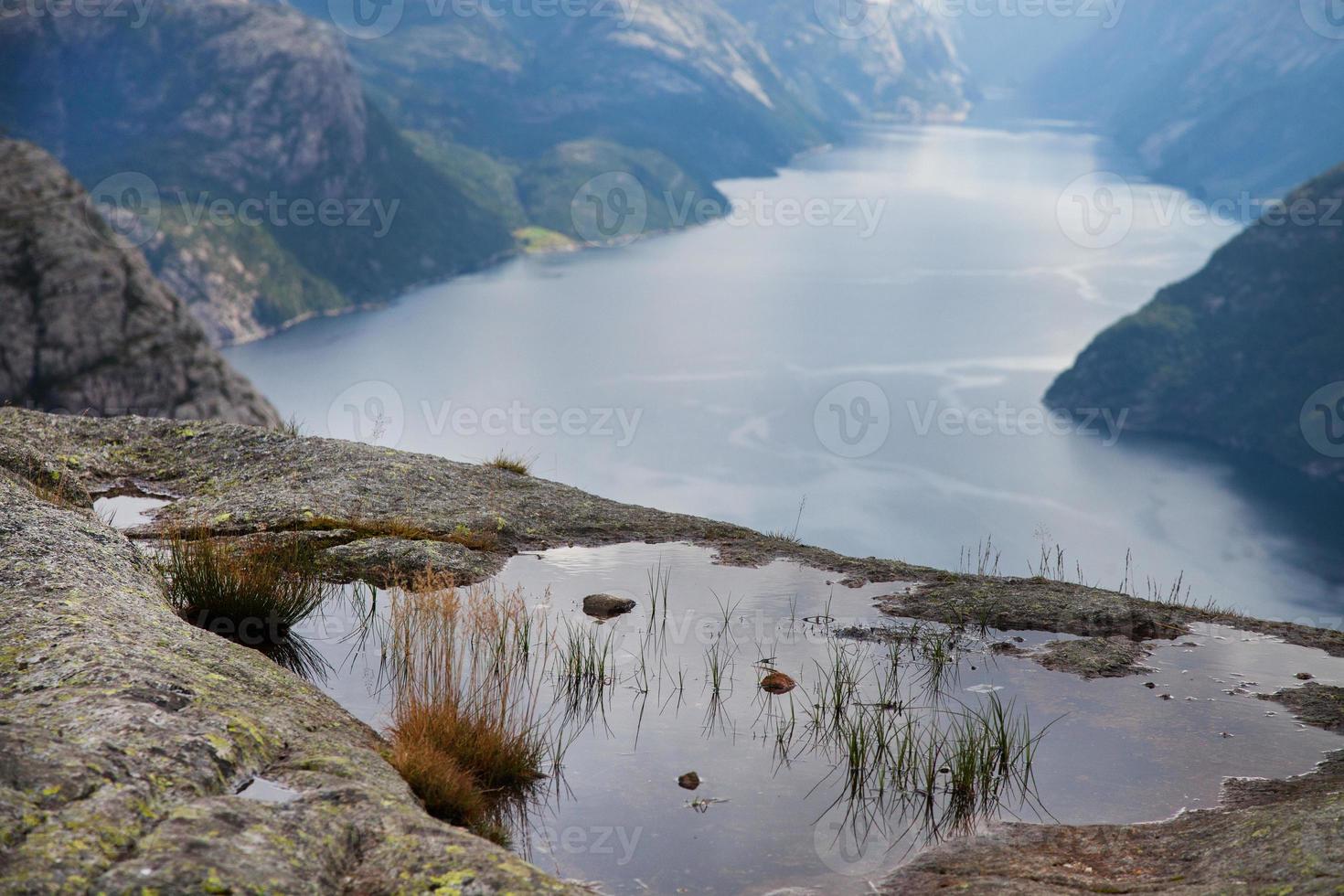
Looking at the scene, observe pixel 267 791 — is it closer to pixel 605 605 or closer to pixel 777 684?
pixel 777 684

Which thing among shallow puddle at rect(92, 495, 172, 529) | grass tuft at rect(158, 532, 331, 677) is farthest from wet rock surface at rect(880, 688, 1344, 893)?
shallow puddle at rect(92, 495, 172, 529)

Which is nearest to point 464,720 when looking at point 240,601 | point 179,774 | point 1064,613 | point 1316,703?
point 179,774

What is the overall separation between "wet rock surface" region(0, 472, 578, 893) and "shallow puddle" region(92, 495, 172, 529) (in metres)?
5.05

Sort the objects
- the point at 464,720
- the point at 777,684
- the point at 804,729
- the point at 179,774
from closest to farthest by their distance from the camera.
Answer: the point at 179,774 → the point at 464,720 → the point at 804,729 → the point at 777,684

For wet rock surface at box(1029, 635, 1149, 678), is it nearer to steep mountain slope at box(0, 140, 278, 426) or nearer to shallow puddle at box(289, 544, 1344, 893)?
shallow puddle at box(289, 544, 1344, 893)

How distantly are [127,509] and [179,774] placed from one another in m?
9.90

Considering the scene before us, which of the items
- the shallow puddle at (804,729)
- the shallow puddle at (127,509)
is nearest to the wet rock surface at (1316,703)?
the shallow puddle at (804,729)

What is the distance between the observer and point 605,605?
567 inches

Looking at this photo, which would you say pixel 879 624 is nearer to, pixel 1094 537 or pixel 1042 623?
pixel 1042 623

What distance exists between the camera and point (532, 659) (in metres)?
12.6

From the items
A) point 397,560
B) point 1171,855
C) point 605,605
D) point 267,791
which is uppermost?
point 397,560

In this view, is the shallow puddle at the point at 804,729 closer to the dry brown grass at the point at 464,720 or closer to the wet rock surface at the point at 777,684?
the wet rock surface at the point at 777,684

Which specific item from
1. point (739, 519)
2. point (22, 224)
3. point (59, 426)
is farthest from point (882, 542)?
point (59, 426)

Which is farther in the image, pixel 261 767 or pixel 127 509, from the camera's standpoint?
pixel 127 509
